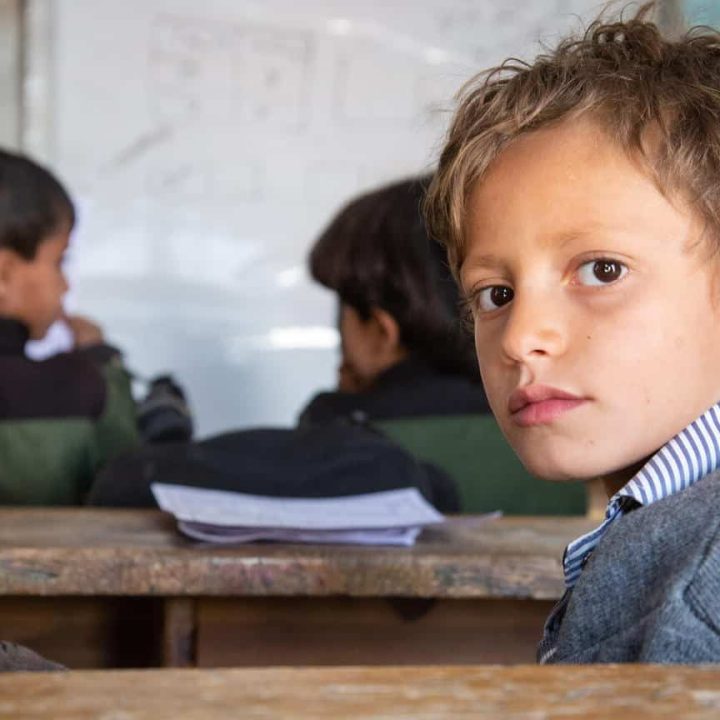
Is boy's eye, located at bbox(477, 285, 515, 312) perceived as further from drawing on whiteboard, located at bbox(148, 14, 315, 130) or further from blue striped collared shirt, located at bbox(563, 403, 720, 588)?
drawing on whiteboard, located at bbox(148, 14, 315, 130)

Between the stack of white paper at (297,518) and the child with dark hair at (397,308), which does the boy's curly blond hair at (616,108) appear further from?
the child with dark hair at (397,308)

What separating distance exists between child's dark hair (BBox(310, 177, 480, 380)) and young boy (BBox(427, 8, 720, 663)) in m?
1.11

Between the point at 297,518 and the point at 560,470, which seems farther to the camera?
the point at 297,518

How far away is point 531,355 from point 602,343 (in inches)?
1.8

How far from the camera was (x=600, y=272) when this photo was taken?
0.85 m

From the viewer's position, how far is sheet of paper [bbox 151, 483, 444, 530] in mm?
1303

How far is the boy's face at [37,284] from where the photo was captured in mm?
2662

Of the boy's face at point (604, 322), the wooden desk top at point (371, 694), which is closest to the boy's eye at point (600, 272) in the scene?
Result: the boy's face at point (604, 322)

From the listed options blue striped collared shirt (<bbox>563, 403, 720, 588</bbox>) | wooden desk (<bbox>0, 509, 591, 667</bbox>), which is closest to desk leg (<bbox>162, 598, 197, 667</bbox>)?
wooden desk (<bbox>0, 509, 591, 667</bbox>)

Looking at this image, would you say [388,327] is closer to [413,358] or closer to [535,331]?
[413,358]

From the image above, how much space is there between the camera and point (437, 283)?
2.13 m

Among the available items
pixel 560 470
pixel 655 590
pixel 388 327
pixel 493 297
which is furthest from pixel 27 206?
pixel 655 590

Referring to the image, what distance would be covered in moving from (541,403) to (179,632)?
552 mm

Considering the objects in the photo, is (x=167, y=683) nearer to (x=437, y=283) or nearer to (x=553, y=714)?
(x=553, y=714)
